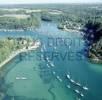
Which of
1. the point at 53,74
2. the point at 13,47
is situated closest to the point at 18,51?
the point at 13,47

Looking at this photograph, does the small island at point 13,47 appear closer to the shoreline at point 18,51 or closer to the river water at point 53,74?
the shoreline at point 18,51

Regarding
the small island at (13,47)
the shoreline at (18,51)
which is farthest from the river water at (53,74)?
the small island at (13,47)

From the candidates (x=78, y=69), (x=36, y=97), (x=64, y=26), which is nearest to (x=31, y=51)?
(x=78, y=69)

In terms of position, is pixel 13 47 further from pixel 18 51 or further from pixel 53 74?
pixel 53 74

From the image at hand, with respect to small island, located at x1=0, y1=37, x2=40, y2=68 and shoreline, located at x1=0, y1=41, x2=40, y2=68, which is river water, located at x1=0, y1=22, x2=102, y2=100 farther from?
small island, located at x1=0, y1=37, x2=40, y2=68

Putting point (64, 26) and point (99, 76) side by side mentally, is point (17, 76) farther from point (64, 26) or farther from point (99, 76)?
point (64, 26)

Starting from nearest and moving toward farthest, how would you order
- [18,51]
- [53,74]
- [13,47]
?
[53,74]
[18,51]
[13,47]

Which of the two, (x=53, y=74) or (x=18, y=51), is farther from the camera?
(x=18, y=51)

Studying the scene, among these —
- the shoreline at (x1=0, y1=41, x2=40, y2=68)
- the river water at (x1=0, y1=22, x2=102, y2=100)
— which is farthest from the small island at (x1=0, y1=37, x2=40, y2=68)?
the river water at (x1=0, y1=22, x2=102, y2=100)

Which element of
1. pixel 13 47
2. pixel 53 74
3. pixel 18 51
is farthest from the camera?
pixel 13 47
